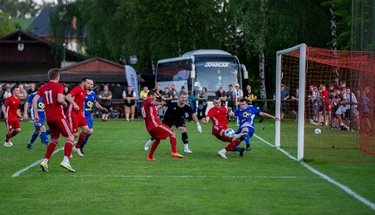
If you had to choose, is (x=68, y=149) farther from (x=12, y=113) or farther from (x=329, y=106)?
(x=329, y=106)

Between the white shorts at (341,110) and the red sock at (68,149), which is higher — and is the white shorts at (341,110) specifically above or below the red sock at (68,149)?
above

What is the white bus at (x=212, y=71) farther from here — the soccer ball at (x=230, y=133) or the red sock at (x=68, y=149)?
the red sock at (x=68, y=149)

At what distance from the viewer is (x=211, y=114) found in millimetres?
18594

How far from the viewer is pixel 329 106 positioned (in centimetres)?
3069

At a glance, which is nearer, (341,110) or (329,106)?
(341,110)

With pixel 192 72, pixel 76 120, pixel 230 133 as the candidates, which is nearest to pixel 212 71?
pixel 192 72

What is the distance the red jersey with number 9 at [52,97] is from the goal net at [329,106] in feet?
17.9

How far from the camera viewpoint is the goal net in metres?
18.0

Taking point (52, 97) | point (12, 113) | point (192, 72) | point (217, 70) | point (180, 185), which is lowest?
point (180, 185)

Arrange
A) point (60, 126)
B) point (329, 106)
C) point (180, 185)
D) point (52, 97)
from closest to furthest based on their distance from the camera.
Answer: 1. point (180, 185)
2. point (52, 97)
3. point (60, 126)
4. point (329, 106)

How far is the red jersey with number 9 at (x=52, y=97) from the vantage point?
1431cm

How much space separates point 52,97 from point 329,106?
18.2m

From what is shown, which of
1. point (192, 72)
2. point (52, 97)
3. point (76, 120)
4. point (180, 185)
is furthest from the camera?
point (192, 72)

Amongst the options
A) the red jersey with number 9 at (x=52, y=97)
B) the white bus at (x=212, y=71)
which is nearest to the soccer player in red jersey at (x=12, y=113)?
the red jersey with number 9 at (x=52, y=97)
